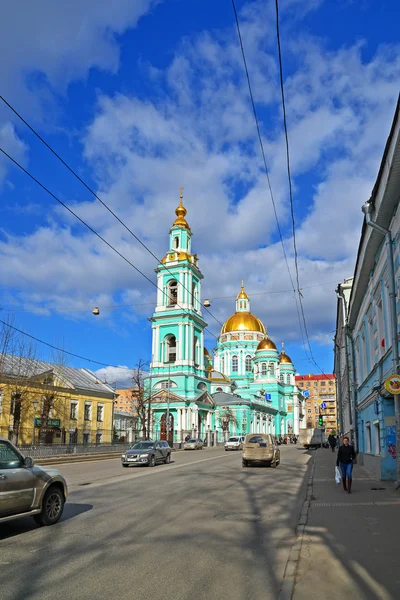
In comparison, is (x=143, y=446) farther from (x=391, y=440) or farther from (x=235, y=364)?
(x=235, y=364)

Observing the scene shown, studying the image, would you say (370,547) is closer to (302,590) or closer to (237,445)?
(302,590)

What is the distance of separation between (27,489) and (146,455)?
18.5 m

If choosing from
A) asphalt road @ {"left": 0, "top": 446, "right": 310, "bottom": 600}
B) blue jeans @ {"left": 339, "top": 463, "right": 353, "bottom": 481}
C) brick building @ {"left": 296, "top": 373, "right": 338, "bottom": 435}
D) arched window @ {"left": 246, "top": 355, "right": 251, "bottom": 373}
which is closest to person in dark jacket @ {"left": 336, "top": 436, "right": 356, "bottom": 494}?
blue jeans @ {"left": 339, "top": 463, "right": 353, "bottom": 481}

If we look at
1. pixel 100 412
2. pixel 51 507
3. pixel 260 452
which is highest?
pixel 100 412

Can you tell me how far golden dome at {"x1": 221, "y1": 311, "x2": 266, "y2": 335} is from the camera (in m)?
110

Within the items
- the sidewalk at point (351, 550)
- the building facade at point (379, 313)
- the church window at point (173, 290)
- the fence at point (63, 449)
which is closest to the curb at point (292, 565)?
the sidewalk at point (351, 550)

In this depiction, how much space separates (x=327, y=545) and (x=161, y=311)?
2540 inches

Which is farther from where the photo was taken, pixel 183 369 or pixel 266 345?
pixel 266 345

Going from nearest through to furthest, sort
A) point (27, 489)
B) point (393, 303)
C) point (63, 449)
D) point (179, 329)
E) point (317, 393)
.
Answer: point (27, 489) → point (393, 303) → point (63, 449) → point (179, 329) → point (317, 393)

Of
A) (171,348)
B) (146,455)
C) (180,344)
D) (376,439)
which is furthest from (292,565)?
(171,348)

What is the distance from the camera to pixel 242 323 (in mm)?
110188

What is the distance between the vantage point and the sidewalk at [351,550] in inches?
219

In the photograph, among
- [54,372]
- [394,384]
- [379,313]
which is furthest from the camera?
[54,372]

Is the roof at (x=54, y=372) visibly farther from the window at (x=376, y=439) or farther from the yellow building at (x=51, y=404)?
the window at (x=376, y=439)
